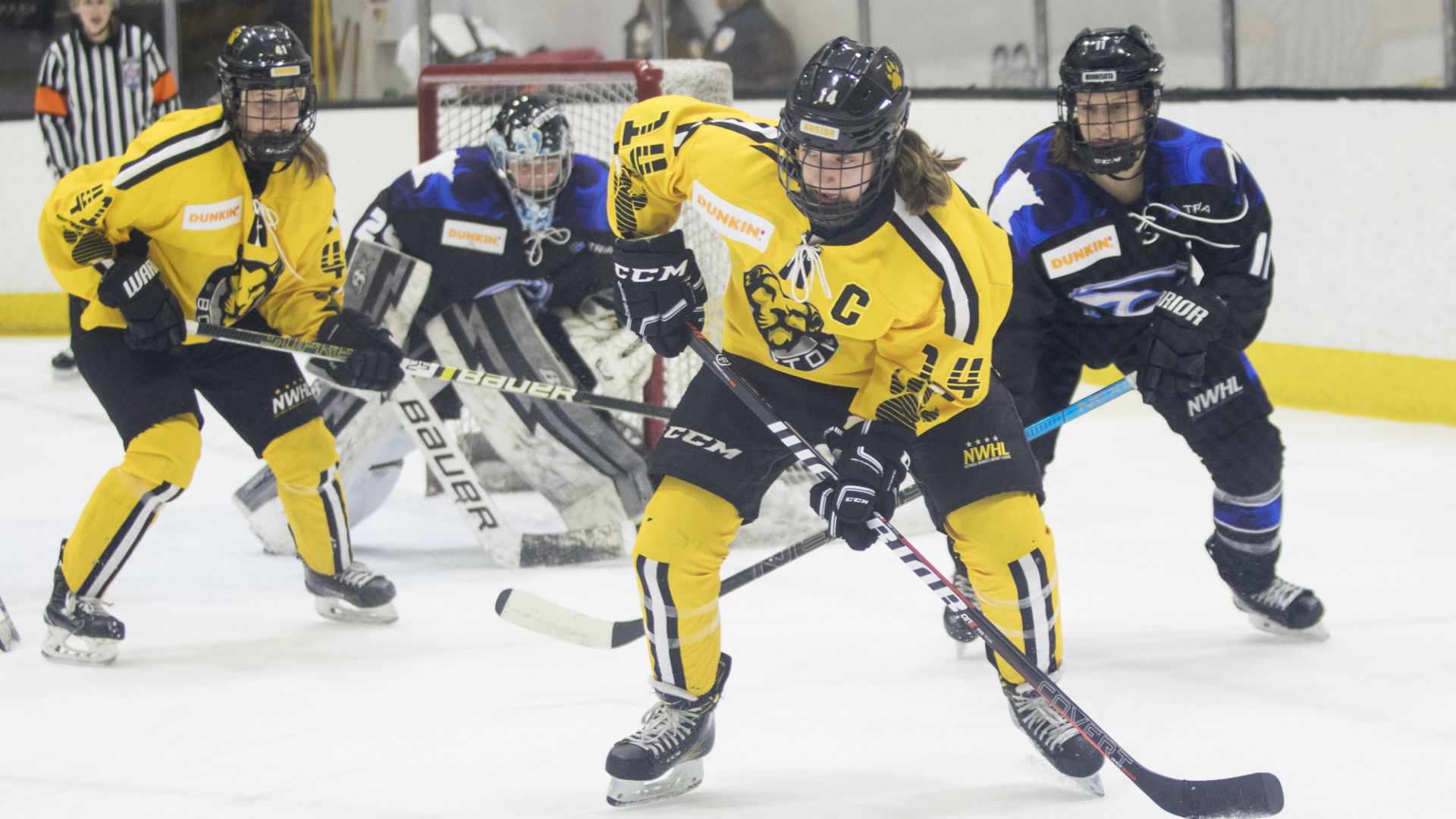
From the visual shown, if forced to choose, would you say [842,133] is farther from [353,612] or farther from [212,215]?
[353,612]

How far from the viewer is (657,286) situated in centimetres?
213

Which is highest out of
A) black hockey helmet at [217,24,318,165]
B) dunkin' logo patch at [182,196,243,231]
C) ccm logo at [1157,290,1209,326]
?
black hockey helmet at [217,24,318,165]

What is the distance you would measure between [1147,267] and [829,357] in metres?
0.82

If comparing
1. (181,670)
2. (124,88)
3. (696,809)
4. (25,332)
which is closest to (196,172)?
(181,670)

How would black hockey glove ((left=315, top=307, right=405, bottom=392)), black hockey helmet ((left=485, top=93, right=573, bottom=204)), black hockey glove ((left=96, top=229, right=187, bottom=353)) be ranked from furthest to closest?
black hockey helmet ((left=485, top=93, right=573, bottom=204)) < black hockey glove ((left=315, top=307, right=405, bottom=392)) < black hockey glove ((left=96, top=229, right=187, bottom=353))

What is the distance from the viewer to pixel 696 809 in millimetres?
2047

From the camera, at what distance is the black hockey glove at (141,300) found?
2.53 m

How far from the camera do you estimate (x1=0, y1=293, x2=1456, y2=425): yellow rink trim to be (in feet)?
15.0

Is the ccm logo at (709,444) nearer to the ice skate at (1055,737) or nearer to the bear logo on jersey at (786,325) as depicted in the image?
the bear logo on jersey at (786,325)

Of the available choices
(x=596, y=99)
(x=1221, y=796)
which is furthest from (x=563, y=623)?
(x=596, y=99)

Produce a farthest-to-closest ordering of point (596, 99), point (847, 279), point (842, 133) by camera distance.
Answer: point (596, 99), point (847, 279), point (842, 133)

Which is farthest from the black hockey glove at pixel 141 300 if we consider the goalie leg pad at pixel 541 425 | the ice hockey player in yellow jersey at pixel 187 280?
the goalie leg pad at pixel 541 425

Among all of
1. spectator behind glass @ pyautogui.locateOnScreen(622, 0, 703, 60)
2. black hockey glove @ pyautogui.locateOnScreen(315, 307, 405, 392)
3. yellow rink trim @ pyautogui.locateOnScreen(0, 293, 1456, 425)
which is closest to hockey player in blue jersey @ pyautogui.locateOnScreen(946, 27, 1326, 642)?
black hockey glove @ pyautogui.locateOnScreen(315, 307, 405, 392)

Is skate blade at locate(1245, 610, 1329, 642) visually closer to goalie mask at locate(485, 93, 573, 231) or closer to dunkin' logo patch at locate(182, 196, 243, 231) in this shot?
goalie mask at locate(485, 93, 573, 231)
